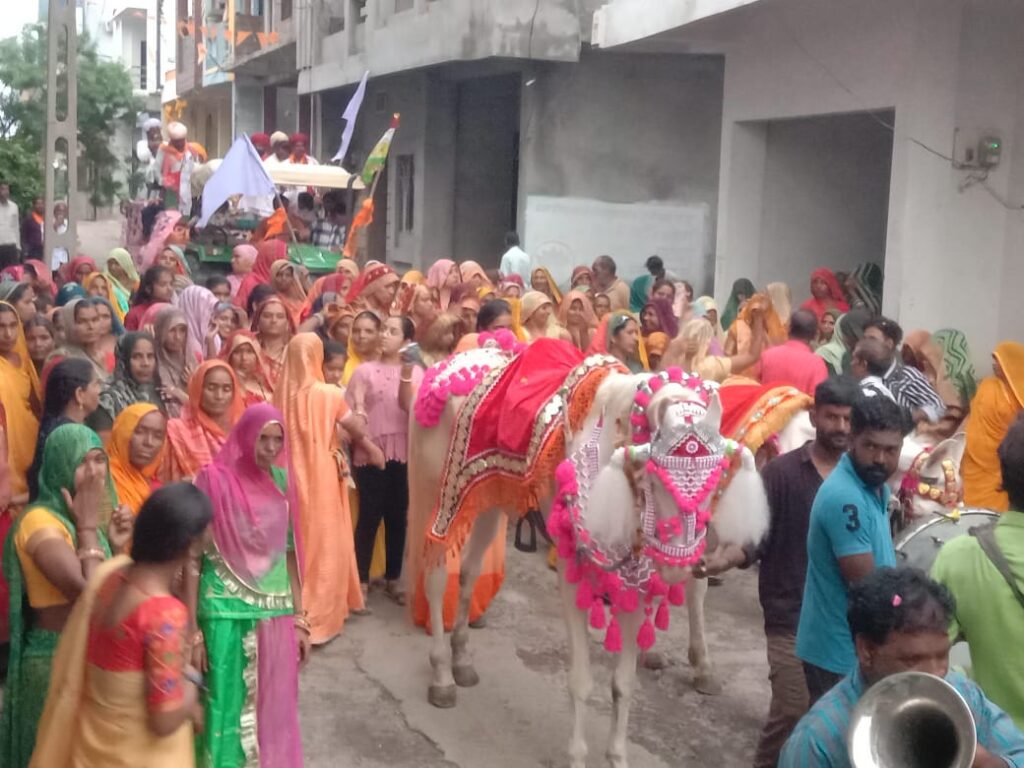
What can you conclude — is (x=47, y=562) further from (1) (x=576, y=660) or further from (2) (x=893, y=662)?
(2) (x=893, y=662)

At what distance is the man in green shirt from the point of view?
9.75 ft

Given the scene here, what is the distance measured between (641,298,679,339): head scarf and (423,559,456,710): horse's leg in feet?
10.6

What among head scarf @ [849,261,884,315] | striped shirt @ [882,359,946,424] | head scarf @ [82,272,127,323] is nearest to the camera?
striped shirt @ [882,359,946,424]

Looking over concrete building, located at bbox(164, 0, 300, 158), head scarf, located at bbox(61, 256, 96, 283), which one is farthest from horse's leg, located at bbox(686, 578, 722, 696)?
concrete building, located at bbox(164, 0, 300, 158)

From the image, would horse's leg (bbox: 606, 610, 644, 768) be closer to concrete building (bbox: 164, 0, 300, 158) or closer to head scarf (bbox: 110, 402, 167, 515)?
head scarf (bbox: 110, 402, 167, 515)

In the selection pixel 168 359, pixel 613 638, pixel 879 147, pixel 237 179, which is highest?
pixel 879 147

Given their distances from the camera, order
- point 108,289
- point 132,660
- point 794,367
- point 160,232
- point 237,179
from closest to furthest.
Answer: point 132,660 < point 794,367 < point 108,289 < point 237,179 < point 160,232

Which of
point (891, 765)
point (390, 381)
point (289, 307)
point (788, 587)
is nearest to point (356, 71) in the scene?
point (289, 307)

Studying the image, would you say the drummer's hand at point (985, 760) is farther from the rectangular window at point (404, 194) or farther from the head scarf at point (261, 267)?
the rectangular window at point (404, 194)

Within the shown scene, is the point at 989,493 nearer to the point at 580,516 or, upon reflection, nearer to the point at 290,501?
the point at 580,516

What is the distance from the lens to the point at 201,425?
5.55 meters

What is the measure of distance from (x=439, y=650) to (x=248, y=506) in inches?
79.3

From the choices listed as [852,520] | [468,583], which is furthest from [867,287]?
[852,520]

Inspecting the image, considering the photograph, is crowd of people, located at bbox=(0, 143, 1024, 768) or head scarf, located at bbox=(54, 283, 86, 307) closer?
crowd of people, located at bbox=(0, 143, 1024, 768)
